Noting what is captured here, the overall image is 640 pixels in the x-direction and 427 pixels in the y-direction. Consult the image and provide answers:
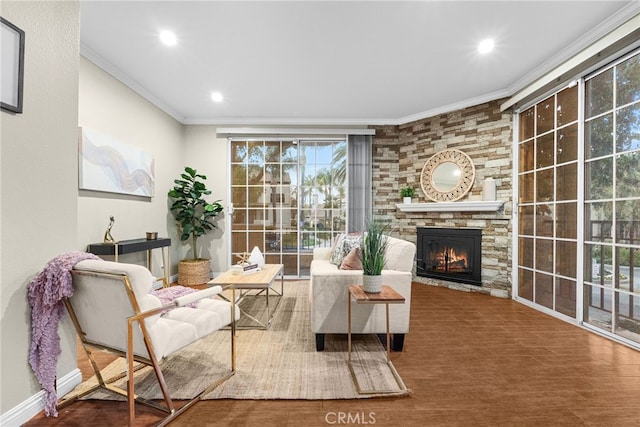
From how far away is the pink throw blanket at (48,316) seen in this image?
4.76ft

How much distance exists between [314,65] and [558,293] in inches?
145

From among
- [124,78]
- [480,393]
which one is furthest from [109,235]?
[480,393]

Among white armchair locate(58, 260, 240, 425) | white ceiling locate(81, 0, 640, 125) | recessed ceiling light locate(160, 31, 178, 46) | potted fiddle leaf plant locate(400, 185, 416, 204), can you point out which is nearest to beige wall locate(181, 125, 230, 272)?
white ceiling locate(81, 0, 640, 125)

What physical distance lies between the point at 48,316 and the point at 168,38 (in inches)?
97.3

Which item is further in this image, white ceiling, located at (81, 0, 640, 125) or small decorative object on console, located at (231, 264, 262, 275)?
small decorative object on console, located at (231, 264, 262, 275)

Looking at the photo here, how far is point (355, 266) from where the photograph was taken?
241 centimetres

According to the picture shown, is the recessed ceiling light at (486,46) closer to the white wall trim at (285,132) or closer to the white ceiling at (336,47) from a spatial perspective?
the white ceiling at (336,47)

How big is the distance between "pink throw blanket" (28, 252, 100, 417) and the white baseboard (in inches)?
2.1

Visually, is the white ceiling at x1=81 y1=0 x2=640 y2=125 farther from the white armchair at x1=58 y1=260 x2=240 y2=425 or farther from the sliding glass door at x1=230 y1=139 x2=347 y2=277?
the white armchair at x1=58 y1=260 x2=240 y2=425

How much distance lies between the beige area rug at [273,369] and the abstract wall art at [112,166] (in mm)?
1871

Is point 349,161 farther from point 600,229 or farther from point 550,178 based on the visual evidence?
point 600,229

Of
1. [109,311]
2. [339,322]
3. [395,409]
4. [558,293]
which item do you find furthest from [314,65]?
[558,293]

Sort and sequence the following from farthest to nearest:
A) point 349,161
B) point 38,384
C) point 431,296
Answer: point 349,161 < point 431,296 < point 38,384

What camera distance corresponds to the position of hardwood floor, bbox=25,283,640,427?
1529 millimetres
